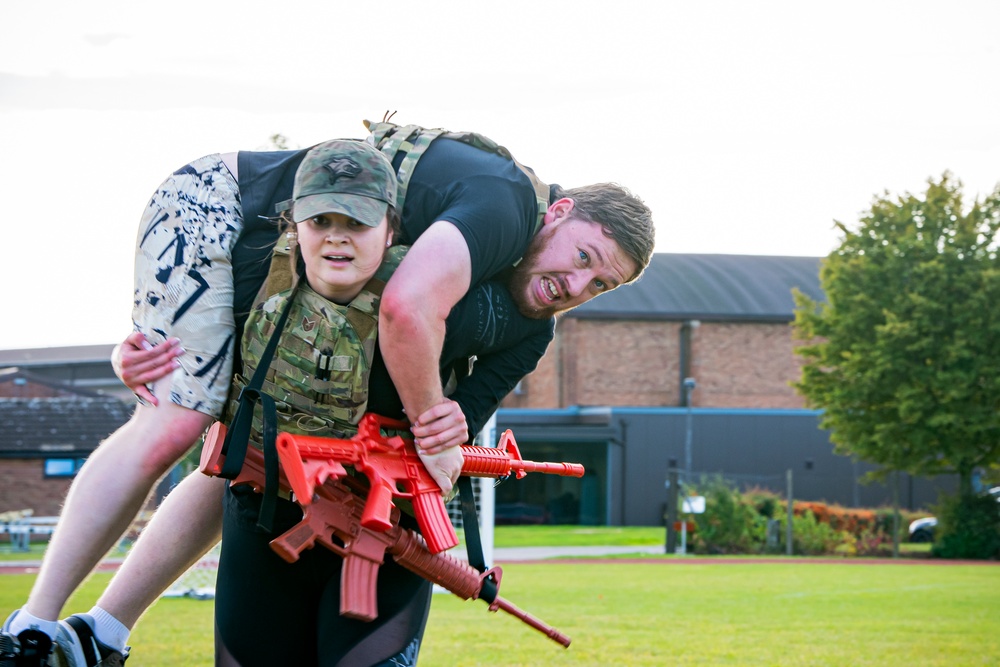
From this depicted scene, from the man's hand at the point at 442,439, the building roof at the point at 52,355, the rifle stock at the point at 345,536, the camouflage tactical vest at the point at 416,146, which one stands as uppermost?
the camouflage tactical vest at the point at 416,146

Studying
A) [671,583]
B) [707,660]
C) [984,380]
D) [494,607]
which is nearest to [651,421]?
[984,380]

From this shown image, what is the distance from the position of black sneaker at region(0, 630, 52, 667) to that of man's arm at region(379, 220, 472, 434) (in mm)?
1112

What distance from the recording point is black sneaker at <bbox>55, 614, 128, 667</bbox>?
3.07 metres

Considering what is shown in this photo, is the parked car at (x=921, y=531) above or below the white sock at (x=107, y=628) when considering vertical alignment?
below

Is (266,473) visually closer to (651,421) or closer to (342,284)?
(342,284)

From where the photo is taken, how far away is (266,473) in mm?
2959

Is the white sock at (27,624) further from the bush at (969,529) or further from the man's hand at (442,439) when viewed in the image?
the bush at (969,529)

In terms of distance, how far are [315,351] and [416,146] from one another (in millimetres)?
629

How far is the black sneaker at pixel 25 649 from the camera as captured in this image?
2.91 m

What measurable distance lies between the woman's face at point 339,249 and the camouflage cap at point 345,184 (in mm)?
28

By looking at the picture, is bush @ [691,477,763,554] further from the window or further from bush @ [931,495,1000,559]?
the window

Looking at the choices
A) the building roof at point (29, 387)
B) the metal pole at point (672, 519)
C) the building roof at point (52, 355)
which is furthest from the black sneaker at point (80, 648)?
the building roof at point (52, 355)

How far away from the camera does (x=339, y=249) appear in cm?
291

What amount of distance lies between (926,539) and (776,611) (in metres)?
25.0
